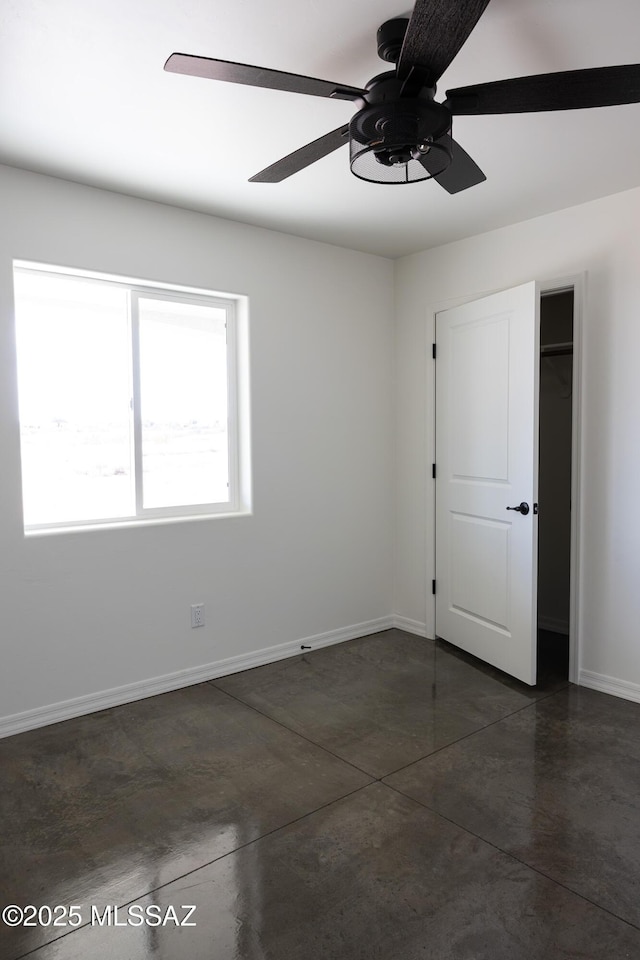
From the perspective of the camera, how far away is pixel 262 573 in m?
3.70

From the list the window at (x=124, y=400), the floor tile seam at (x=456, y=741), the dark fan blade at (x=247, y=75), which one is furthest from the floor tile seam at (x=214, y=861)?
the dark fan blade at (x=247, y=75)

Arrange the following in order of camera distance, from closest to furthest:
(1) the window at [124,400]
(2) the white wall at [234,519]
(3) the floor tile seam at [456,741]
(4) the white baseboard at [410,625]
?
(3) the floor tile seam at [456,741]
(2) the white wall at [234,519]
(1) the window at [124,400]
(4) the white baseboard at [410,625]

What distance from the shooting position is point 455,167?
2006 mm

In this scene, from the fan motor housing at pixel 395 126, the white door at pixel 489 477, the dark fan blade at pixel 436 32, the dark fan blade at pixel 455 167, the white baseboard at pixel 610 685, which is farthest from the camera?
the white door at pixel 489 477

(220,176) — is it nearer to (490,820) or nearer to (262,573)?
(262,573)

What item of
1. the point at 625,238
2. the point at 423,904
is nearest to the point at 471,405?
the point at 625,238

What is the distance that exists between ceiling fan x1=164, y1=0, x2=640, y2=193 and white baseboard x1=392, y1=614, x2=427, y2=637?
3.02m

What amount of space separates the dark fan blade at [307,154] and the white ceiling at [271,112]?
303 mm

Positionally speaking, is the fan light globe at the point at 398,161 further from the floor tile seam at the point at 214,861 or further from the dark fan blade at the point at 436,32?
the floor tile seam at the point at 214,861

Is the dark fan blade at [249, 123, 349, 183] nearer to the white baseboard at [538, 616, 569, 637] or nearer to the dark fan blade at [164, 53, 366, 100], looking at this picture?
the dark fan blade at [164, 53, 366, 100]

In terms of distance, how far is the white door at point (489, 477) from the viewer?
3244 mm

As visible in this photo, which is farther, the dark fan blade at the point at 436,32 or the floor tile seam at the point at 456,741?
the floor tile seam at the point at 456,741

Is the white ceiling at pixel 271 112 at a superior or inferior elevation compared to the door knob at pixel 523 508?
superior

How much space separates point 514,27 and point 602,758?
263 cm
